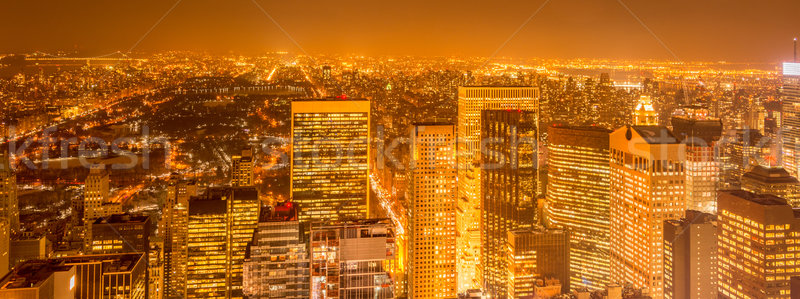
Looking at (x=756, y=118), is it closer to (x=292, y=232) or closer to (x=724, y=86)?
(x=724, y=86)

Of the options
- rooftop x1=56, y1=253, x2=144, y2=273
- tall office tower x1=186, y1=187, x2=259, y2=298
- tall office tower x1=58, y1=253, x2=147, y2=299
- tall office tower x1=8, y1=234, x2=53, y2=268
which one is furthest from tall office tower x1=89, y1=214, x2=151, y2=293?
tall office tower x1=58, y1=253, x2=147, y2=299

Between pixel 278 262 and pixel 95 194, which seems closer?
pixel 278 262

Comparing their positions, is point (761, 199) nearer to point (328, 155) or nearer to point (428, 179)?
point (428, 179)

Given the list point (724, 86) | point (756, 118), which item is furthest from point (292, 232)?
point (756, 118)

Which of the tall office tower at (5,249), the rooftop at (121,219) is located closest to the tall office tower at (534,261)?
the rooftop at (121,219)

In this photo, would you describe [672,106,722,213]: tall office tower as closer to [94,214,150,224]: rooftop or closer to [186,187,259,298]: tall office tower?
[186,187,259,298]: tall office tower

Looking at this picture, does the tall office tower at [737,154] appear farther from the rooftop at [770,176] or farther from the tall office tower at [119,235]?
the tall office tower at [119,235]

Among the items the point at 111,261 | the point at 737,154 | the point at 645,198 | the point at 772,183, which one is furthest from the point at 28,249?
the point at 737,154
